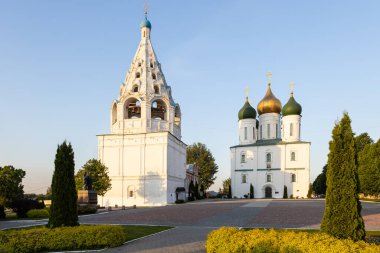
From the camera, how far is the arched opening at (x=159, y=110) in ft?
161

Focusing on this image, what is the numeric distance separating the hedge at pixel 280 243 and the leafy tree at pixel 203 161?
235ft

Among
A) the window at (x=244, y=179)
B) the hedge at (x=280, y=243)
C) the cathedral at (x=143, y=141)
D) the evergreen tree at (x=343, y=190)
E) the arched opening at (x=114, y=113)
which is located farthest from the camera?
the window at (x=244, y=179)

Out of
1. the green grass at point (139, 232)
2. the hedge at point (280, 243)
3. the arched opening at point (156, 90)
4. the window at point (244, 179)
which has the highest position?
the arched opening at point (156, 90)

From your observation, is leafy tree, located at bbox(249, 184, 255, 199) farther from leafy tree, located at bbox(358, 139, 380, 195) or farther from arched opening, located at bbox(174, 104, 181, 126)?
arched opening, located at bbox(174, 104, 181, 126)

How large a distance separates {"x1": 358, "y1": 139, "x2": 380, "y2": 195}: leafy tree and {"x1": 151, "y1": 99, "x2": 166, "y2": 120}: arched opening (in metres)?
30.4

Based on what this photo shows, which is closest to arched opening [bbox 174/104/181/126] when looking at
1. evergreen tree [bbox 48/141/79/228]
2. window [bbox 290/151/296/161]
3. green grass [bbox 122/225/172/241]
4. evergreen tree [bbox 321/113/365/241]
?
window [bbox 290/151/296/161]

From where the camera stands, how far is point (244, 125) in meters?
68.1

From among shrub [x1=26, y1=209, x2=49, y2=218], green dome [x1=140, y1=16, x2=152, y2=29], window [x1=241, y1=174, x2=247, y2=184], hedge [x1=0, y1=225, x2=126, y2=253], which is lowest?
window [x1=241, y1=174, x2=247, y2=184]

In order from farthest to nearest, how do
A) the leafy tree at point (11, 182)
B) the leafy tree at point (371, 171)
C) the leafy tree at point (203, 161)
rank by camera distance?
1. the leafy tree at point (203, 161)
2. the leafy tree at point (371, 171)
3. the leafy tree at point (11, 182)

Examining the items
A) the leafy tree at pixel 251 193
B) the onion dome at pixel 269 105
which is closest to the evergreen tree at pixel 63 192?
the leafy tree at pixel 251 193

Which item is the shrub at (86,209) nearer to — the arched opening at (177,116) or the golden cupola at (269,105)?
the arched opening at (177,116)

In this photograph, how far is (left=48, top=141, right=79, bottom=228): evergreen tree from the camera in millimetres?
12124

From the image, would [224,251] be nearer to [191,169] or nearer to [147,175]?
[147,175]

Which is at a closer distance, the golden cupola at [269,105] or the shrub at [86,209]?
the shrub at [86,209]
